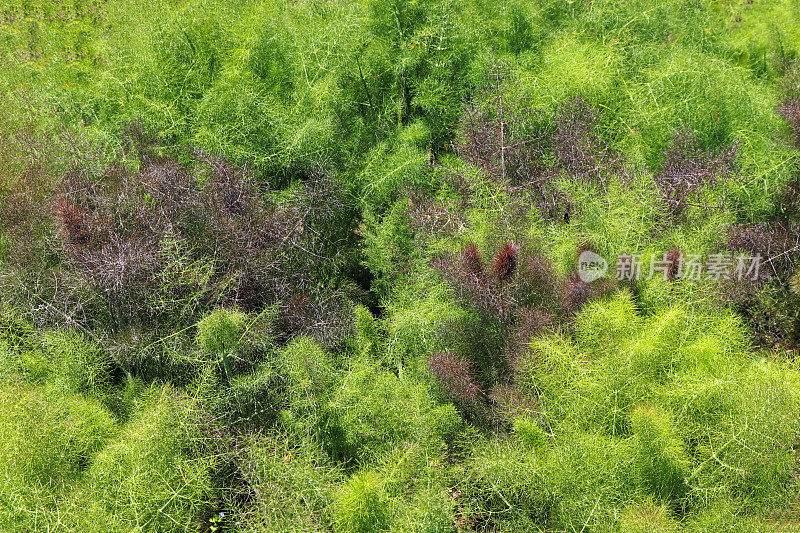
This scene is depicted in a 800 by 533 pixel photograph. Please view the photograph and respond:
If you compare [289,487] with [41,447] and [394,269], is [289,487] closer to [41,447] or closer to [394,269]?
[41,447]

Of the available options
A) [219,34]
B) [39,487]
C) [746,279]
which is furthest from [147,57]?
[746,279]

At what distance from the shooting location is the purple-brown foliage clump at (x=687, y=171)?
13.0ft

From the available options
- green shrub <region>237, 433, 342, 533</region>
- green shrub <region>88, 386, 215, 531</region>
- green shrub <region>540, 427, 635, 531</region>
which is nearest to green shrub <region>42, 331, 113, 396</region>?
green shrub <region>88, 386, 215, 531</region>

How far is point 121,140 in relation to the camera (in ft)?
15.0

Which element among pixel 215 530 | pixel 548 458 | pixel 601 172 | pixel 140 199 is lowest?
pixel 215 530

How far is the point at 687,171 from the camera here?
409 cm

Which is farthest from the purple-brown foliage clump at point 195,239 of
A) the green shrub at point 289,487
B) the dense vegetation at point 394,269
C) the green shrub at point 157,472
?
the green shrub at point 289,487

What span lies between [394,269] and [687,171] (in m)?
2.06

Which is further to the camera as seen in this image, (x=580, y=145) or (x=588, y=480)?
(x=580, y=145)

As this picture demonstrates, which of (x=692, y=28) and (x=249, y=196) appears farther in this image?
(x=692, y=28)

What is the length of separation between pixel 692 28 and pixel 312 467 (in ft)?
16.6

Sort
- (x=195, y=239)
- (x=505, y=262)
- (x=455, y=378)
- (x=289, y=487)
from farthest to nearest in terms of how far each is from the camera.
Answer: (x=195, y=239) < (x=455, y=378) < (x=505, y=262) < (x=289, y=487)

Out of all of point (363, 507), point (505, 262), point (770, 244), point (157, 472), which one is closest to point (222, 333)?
point (157, 472)

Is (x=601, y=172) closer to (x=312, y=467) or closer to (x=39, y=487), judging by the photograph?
(x=312, y=467)
